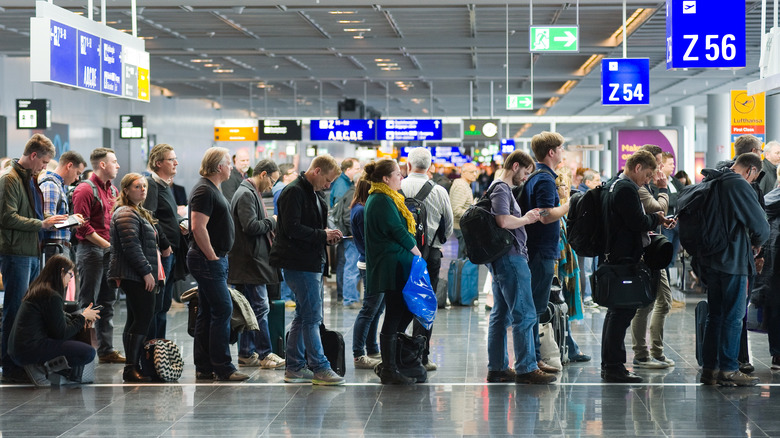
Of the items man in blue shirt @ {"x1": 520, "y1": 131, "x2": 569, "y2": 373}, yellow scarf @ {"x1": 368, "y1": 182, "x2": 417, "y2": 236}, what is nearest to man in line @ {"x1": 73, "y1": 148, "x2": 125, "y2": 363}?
yellow scarf @ {"x1": 368, "y1": 182, "x2": 417, "y2": 236}

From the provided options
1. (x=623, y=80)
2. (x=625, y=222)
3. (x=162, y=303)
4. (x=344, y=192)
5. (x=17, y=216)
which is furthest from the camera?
(x=623, y=80)

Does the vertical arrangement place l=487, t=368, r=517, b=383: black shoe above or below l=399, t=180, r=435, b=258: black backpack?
below

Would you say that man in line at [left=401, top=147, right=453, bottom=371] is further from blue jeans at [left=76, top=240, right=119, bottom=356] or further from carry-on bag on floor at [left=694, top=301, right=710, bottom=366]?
blue jeans at [left=76, top=240, right=119, bottom=356]

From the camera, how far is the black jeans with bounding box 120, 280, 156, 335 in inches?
275

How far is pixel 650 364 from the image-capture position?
24.8 feet

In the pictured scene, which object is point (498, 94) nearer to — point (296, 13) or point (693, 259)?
point (296, 13)

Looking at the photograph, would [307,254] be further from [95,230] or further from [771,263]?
[771,263]

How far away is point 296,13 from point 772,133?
7933mm

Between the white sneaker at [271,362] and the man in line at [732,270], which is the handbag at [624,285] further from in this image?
the white sneaker at [271,362]

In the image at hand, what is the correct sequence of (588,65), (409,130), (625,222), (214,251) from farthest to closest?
(409,130) → (588,65) → (214,251) → (625,222)

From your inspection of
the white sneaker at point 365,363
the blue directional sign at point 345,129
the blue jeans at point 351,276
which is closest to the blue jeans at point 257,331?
the white sneaker at point 365,363

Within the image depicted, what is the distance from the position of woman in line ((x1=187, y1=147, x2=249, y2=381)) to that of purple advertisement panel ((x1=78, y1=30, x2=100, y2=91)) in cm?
266

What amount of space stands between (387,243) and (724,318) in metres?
2.39

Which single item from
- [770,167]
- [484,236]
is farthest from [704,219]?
[770,167]
